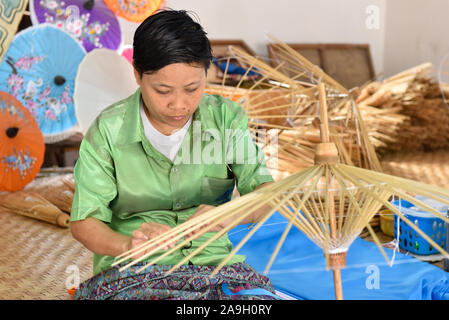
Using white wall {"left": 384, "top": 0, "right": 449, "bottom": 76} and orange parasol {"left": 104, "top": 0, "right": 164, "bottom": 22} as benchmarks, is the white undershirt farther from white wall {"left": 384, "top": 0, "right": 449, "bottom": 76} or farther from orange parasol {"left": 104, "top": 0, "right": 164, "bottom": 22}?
white wall {"left": 384, "top": 0, "right": 449, "bottom": 76}

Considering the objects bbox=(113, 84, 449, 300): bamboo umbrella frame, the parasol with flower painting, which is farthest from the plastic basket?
the parasol with flower painting

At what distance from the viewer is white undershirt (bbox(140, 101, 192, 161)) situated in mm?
1191

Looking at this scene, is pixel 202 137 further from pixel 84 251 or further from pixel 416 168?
pixel 416 168

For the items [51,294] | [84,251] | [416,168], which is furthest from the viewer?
[416,168]

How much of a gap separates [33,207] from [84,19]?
1317mm

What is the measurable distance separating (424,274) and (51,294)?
1323 mm

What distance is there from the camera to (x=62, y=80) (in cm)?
300

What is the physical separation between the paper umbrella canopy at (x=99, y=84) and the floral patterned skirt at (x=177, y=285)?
1.52 m

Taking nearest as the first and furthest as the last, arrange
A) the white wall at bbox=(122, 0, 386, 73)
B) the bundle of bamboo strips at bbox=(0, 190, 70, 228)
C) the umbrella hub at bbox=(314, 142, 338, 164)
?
the umbrella hub at bbox=(314, 142, 338, 164)
the bundle of bamboo strips at bbox=(0, 190, 70, 228)
the white wall at bbox=(122, 0, 386, 73)

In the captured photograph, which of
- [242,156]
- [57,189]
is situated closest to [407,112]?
[242,156]

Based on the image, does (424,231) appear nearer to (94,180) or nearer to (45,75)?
(94,180)

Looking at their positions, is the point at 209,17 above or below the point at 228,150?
above

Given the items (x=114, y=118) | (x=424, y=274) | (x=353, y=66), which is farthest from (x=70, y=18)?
(x=353, y=66)

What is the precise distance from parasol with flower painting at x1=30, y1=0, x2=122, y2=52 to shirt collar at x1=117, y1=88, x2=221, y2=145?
6.89 ft
